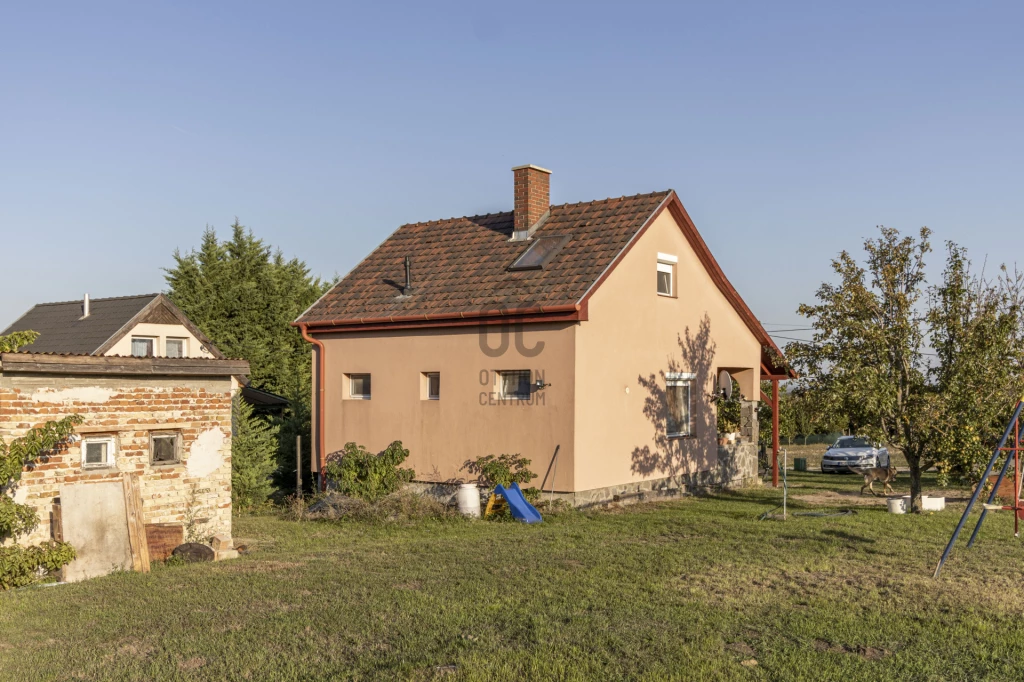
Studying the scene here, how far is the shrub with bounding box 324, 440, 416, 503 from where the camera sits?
17188 millimetres

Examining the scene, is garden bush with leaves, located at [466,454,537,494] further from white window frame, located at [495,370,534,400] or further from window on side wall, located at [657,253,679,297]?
window on side wall, located at [657,253,679,297]

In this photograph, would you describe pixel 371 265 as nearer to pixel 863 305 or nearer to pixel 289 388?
pixel 289 388

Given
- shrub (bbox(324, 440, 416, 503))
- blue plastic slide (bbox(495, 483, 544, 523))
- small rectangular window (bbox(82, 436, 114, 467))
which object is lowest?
blue plastic slide (bbox(495, 483, 544, 523))

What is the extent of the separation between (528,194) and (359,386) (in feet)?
17.4

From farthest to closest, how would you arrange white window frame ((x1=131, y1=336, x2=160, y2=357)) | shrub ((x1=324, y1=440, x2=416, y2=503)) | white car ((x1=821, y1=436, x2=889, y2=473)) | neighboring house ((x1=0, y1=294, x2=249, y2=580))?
white car ((x1=821, y1=436, x2=889, y2=473)) → white window frame ((x1=131, y1=336, x2=160, y2=357)) → shrub ((x1=324, y1=440, x2=416, y2=503)) → neighboring house ((x1=0, y1=294, x2=249, y2=580))

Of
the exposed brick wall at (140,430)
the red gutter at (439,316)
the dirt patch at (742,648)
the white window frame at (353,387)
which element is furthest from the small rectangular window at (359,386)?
the dirt patch at (742,648)

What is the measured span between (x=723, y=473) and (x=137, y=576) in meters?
14.1

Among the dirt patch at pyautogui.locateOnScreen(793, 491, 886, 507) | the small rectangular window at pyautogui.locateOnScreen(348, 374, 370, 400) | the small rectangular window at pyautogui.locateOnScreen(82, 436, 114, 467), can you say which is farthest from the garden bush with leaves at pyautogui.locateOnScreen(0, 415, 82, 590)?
the dirt patch at pyautogui.locateOnScreen(793, 491, 886, 507)

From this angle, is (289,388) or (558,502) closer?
(558,502)

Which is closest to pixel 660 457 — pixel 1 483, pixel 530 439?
pixel 530 439

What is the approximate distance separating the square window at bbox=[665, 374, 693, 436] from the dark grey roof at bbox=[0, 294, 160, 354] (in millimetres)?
14599

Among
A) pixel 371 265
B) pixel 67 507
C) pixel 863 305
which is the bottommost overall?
pixel 67 507

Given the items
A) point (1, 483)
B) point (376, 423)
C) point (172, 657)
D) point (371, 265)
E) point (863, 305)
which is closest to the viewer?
point (172, 657)

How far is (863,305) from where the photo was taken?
1614 centimetres
